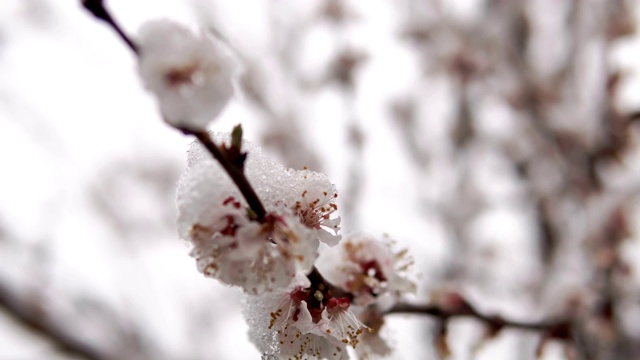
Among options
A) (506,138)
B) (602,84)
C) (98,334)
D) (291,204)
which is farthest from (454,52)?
(291,204)

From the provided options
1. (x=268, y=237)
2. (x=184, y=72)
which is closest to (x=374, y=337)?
(x=268, y=237)

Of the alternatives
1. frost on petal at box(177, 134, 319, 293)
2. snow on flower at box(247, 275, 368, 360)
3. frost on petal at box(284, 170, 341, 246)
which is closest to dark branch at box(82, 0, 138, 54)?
frost on petal at box(177, 134, 319, 293)

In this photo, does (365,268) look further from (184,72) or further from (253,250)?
(184,72)

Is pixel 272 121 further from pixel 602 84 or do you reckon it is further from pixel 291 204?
pixel 291 204

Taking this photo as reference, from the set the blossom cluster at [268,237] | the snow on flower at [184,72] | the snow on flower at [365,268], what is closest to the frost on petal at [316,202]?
the blossom cluster at [268,237]

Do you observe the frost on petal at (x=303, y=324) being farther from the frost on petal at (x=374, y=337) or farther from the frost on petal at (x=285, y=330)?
the frost on petal at (x=374, y=337)

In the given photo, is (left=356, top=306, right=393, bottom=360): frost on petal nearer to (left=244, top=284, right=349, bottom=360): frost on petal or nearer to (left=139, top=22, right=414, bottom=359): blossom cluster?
(left=139, top=22, right=414, bottom=359): blossom cluster

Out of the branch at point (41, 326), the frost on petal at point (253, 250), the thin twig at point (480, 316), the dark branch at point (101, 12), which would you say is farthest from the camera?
the branch at point (41, 326)
